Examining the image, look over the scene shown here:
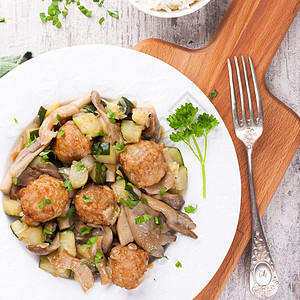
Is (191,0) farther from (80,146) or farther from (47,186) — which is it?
(47,186)

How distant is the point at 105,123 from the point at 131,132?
0.76 ft

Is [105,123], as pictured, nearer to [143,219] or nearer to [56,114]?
[56,114]

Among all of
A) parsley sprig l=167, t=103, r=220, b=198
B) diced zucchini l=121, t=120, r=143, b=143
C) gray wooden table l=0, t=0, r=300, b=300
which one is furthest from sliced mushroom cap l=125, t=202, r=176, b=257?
gray wooden table l=0, t=0, r=300, b=300

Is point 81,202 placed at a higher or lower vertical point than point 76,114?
lower

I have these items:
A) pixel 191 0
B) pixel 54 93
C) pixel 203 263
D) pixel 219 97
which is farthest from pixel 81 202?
pixel 191 0

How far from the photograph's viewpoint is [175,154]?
3.12 meters

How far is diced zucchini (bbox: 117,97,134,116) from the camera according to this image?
300cm

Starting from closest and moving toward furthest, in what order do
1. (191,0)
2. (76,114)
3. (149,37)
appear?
(76,114)
(191,0)
(149,37)

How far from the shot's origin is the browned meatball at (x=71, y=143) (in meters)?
2.86

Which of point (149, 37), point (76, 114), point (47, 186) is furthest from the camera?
point (149, 37)

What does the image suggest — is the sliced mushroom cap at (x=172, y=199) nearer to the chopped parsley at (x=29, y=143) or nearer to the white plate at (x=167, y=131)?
the white plate at (x=167, y=131)

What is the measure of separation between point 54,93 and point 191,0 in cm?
152

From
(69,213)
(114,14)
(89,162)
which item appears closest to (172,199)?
(89,162)

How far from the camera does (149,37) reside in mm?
3705
